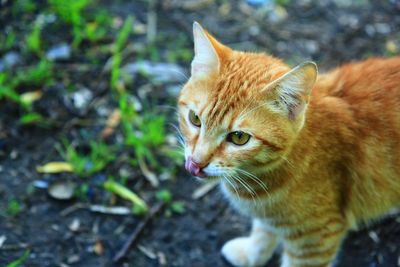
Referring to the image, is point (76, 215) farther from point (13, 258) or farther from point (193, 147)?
point (193, 147)

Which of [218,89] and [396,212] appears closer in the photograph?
[218,89]

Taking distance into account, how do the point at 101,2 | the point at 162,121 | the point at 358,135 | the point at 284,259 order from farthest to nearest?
the point at 101,2 → the point at 162,121 → the point at 284,259 → the point at 358,135

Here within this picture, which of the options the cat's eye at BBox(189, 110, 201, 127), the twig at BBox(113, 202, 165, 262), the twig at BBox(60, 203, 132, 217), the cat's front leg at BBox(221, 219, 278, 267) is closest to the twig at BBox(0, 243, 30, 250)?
the twig at BBox(60, 203, 132, 217)

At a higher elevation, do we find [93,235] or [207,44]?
[207,44]

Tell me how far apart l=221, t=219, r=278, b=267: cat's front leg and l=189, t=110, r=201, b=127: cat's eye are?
0.81 m

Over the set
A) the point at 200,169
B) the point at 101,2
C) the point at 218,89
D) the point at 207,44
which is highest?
the point at 207,44

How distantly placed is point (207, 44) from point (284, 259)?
115 cm

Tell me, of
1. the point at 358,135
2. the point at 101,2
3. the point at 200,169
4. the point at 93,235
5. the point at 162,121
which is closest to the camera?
the point at 200,169

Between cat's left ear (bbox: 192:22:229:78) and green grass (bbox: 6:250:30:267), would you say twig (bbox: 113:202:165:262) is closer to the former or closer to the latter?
green grass (bbox: 6:250:30:267)

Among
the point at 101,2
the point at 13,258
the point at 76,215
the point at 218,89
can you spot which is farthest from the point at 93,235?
the point at 101,2

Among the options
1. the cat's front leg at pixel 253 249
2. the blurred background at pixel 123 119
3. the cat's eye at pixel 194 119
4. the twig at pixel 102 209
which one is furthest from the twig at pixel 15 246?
the cat's eye at pixel 194 119

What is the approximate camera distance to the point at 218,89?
84.9 inches

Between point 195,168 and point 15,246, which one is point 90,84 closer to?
point 15,246

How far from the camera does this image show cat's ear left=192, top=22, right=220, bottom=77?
215cm
